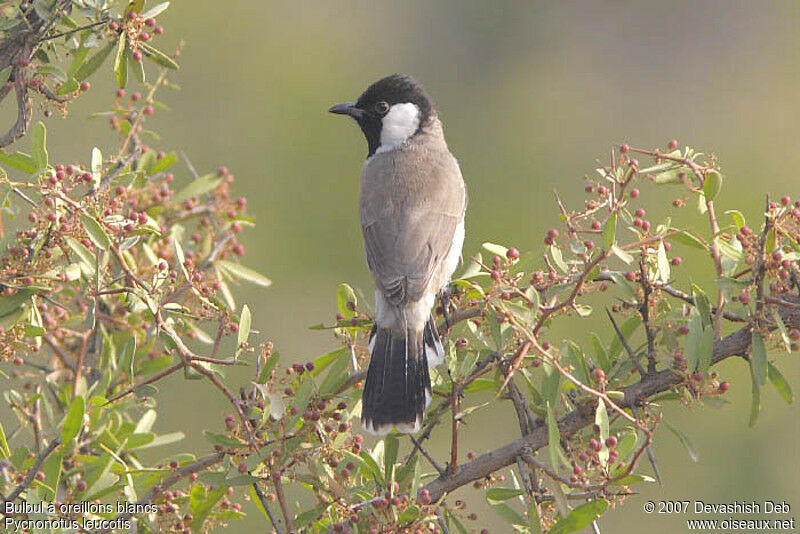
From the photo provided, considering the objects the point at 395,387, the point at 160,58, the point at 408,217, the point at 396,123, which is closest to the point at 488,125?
the point at 396,123

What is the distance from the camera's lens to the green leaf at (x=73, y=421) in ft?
8.48

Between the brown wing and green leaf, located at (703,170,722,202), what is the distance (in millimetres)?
1210

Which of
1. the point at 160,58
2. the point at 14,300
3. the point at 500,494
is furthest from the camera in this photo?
the point at 160,58

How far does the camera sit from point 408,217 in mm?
3906

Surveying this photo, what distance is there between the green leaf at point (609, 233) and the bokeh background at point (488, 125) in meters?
2.70

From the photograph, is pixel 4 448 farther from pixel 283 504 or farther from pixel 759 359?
pixel 759 359

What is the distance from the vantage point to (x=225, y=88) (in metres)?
7.65

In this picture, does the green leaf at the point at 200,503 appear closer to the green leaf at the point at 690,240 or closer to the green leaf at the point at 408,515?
the green leaf at the point at 408,515

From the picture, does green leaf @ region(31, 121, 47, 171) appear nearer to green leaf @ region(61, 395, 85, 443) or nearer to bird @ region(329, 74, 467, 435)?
green leaf @ region(61, 395, 85, 443)

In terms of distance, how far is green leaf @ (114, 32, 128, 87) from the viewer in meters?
Answer: 2.74

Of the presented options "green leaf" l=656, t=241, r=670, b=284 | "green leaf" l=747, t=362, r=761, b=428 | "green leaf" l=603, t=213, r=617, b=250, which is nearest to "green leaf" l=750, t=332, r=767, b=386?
"green leaf" l=747, t=362, r=761, b=428

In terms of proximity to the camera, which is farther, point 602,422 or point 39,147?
point 39,147

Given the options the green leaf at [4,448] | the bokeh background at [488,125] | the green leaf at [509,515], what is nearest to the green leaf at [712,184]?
the green leaf at [509,515]

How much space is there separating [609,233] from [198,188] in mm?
1427
